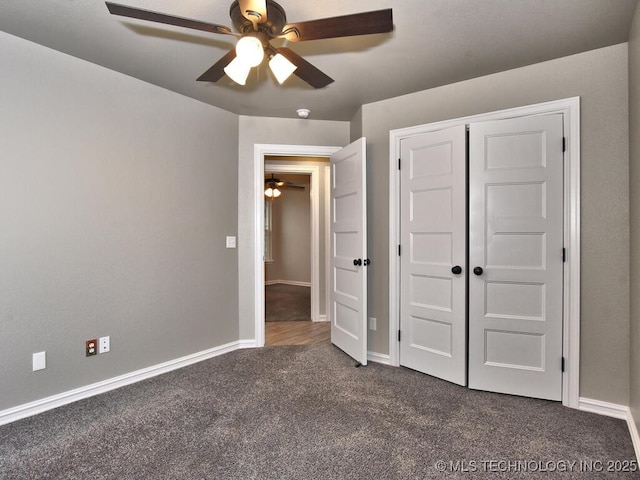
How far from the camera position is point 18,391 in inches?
85.0

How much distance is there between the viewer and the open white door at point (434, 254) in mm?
2627

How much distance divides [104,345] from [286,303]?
140 inches

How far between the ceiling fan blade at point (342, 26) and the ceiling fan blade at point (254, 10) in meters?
0.12

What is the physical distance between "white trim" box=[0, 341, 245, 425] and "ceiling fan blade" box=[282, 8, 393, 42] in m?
2.70

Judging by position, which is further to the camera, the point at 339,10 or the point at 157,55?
the point at 157,55

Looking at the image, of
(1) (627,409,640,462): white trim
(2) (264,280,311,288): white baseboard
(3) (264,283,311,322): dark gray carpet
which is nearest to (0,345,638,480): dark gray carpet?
(1) (627,409,640,462): white trim

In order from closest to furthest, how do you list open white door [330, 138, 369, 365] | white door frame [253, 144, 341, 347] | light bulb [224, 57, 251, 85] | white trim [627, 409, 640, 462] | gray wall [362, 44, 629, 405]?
light bulb [224, 57, 251, 85] < white trim [627, 409, 640, 462] < gray wall [362, 44, 629, 405] < open white door [330, 138, 369, 365] < white door frame [253, 144, 341, 347]

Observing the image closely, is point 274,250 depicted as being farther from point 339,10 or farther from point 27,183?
point 339,10

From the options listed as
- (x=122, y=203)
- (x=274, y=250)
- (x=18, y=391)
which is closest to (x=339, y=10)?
(x=122, y=203)

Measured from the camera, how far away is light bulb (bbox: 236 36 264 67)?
154 centimetres

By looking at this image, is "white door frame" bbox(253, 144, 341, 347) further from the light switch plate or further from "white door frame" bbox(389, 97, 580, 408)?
"white door frame" bbox(389, 97, 580, 408)

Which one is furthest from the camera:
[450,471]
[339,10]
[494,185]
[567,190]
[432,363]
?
[432,363]

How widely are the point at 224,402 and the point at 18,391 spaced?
1293mm

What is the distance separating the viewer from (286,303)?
19.5 feet
